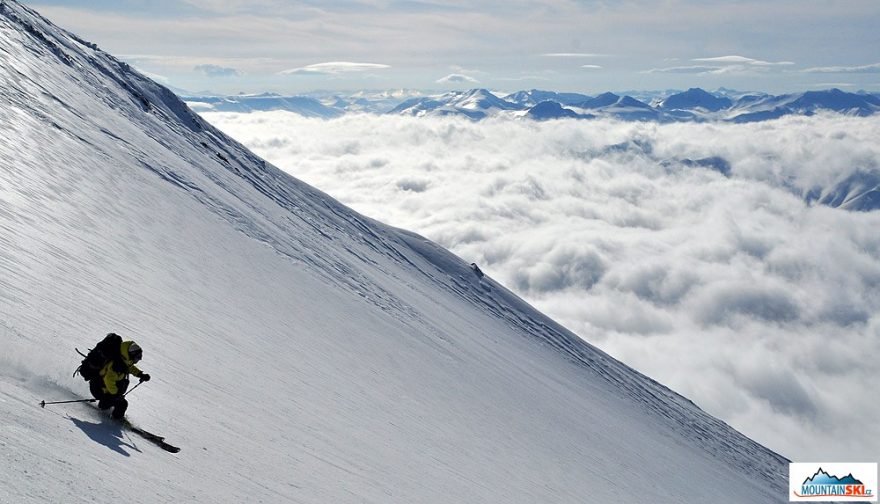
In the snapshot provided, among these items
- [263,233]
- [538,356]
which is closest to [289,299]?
[263,233]

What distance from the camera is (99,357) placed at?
7.20 m

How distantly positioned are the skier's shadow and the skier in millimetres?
277

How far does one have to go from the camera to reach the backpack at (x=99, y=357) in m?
7.14

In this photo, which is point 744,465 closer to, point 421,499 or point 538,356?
point 538,356

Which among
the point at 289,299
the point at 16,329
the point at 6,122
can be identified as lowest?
the point at 16,329

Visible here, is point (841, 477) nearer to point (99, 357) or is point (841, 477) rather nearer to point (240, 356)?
point (240, 356)

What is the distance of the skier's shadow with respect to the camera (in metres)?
6.77

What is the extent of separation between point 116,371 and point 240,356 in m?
6.27

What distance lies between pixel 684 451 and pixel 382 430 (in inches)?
1271

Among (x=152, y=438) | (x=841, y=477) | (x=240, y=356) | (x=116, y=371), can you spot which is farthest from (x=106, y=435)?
(x=841, y=477)

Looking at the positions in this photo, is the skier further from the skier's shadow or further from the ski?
the skier's shadow

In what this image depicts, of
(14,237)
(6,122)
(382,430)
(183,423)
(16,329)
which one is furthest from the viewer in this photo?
(6,122)

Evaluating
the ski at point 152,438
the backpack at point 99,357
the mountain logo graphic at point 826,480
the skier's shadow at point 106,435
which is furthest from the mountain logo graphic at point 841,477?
the backpack at point 99,357

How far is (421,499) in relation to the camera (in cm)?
1084
